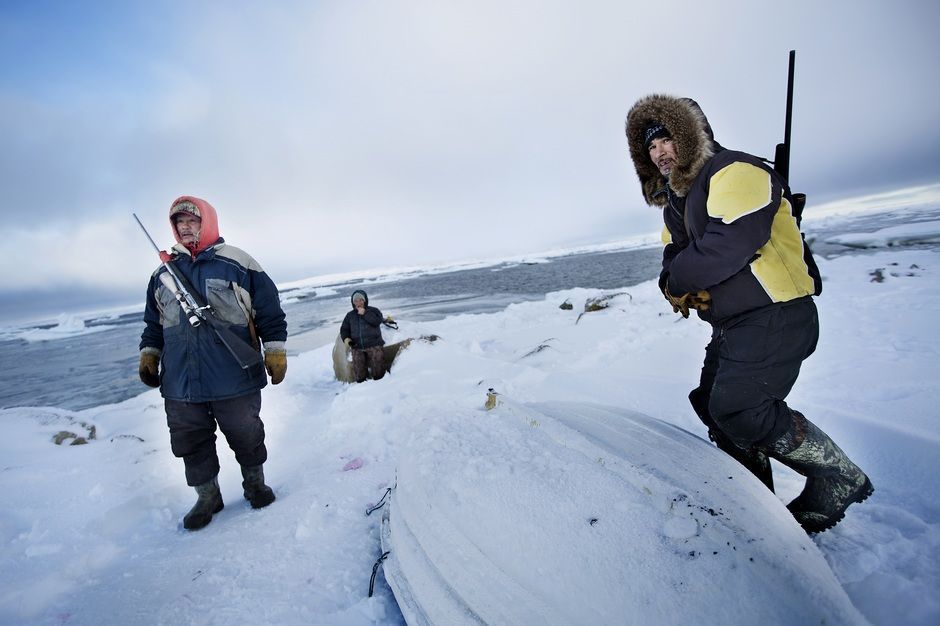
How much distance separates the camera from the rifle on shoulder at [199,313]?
2459 mm

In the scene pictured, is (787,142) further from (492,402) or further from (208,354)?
(208,354)

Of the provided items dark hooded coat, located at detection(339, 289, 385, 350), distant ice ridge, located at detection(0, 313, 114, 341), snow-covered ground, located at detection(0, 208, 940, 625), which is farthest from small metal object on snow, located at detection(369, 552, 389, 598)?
distant ice ridge, located at detection(0, 313, 114, 341)

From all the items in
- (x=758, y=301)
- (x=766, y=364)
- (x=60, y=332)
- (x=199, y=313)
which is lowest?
(x=60, y=332)

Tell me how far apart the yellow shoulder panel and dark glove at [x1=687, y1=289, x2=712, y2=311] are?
16.0 inches

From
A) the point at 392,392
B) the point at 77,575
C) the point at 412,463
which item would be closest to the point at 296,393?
the point at 392,392

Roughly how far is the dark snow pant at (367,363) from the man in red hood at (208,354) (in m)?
4.06

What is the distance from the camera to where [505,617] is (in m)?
1.33

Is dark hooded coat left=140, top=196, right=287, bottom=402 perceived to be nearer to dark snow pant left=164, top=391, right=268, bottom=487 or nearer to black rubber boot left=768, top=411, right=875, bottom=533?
dark snow pant left=164, top=391, right=268, bottom=487

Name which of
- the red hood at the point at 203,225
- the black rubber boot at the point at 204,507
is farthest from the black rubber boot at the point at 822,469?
the red hood at the point at 203,225

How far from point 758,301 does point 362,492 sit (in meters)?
2.72

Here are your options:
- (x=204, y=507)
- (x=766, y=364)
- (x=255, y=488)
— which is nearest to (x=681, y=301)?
(x=766, y=364)

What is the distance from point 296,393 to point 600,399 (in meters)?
5.13

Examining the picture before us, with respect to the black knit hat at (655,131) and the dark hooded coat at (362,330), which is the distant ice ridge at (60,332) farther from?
the black knit hat at (655,131)

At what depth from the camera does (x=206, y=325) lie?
2.52 metres
